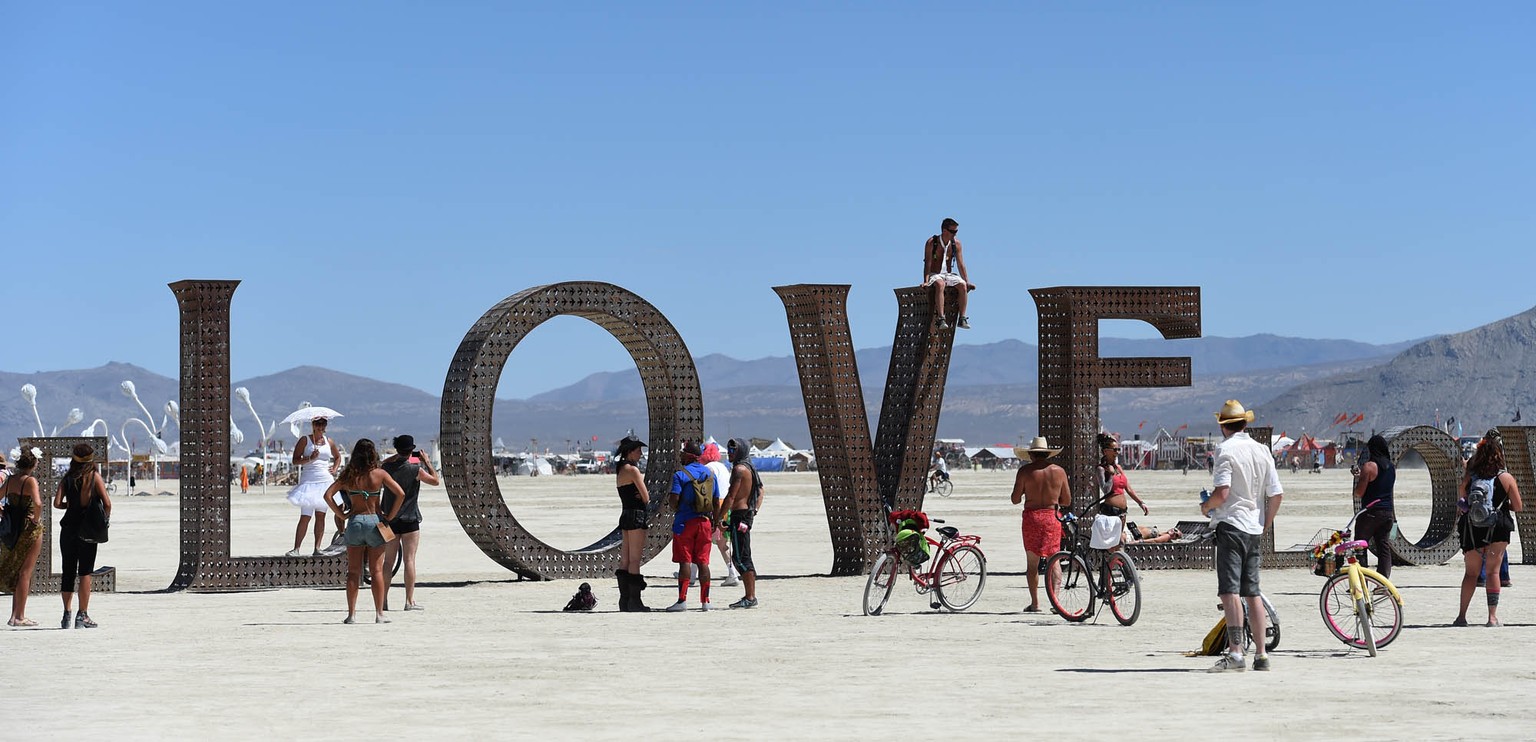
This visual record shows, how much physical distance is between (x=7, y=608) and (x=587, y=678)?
25.7 ft

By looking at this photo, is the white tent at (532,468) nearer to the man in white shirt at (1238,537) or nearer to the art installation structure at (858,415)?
the art installation structure at (858,415)

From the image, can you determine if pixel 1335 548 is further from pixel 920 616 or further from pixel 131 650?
pixel 131 650

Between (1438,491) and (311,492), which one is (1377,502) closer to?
(1438,491)

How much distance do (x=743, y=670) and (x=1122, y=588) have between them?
4.23 metres

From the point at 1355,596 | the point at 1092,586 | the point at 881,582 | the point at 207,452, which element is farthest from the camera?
the point at 207,452

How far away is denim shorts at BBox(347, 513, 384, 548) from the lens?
14.9 m

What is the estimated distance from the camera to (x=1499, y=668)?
11938 millimetres

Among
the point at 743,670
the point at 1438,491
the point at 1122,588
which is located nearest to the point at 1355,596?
the point at 1122,588

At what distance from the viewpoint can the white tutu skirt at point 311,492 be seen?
62.0ft

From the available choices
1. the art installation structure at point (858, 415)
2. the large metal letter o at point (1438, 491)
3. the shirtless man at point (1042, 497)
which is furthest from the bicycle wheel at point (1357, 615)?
the large metal letter o at point (1438, 491)

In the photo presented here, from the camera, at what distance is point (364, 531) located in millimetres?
14922

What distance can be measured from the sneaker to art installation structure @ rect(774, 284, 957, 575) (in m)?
8.45

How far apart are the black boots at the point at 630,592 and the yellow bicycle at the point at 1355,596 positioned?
6.03 m

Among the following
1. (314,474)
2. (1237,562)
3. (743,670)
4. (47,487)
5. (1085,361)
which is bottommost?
(743,670)
